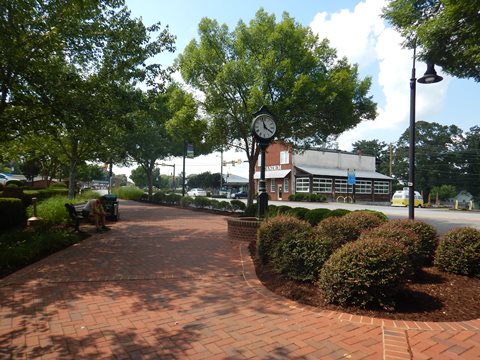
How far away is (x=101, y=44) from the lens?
1011cm

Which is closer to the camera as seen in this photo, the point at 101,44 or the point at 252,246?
the point at 252,246

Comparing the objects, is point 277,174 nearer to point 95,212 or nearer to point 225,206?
point 225,206

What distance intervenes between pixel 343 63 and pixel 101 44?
36.1 feet

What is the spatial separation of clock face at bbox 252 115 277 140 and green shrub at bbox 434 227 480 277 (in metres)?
5.29

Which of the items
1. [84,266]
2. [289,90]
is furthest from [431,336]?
[289,90]

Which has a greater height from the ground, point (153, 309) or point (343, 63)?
point (343, 63)

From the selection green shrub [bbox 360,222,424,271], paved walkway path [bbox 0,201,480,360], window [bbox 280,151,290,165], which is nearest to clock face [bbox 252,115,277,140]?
paved walkway path [bbox 0,201,480,360]

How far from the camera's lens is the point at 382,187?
167 feet

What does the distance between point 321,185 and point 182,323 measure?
139 ft

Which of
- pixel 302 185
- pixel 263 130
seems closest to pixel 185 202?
pixel 263 130

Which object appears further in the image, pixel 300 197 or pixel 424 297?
pixel 300 197

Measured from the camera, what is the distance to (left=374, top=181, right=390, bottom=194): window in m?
50.4

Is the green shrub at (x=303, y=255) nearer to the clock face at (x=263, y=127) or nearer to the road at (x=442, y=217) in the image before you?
the clock face at (x=263, y=127)

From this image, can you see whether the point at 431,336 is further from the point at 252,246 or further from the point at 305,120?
the point at 305,120
